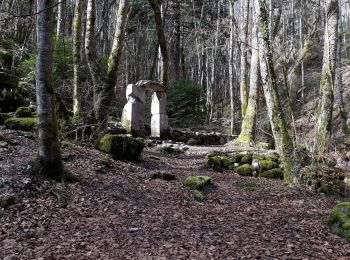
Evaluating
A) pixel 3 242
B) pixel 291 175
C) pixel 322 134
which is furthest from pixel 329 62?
pixel 3 242

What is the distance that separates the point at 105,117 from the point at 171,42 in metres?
19.2

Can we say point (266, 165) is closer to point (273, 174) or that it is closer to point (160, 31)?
point (273, 174)

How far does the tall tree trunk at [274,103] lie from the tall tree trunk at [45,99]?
414 centimetres

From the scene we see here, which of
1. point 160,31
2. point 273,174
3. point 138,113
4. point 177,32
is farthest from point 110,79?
point 177,32

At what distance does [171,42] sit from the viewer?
87.7 ft

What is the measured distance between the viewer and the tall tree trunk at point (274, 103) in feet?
23.2

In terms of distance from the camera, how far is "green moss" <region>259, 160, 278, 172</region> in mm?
8242

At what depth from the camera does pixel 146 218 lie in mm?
4516

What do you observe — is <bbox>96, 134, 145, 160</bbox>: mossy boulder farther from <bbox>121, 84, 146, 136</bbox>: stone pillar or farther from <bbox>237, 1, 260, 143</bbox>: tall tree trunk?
<bbox>237, 1, 260, 143</bbox>: tall tree trunk

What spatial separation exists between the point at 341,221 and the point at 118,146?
476 cm

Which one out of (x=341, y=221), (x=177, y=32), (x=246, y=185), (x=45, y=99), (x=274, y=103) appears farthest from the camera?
(x=177, y=32)

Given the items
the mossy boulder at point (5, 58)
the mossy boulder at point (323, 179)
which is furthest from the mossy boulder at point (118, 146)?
the mossy boulder at point (5, 58)

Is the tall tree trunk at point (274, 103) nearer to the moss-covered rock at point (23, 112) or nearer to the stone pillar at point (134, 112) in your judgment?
the stone pillar at point (134, 112)

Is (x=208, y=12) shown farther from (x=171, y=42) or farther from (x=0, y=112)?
(x=0, y=112)
